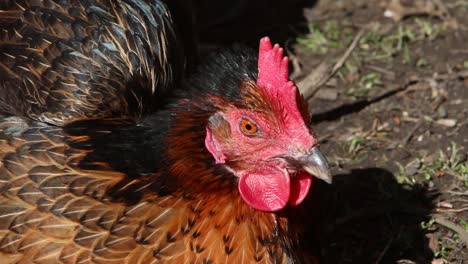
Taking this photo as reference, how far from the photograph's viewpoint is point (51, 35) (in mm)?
4184

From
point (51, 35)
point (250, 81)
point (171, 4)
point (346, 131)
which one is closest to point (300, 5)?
point (346, 131)

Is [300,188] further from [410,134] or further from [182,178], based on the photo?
[410,134]

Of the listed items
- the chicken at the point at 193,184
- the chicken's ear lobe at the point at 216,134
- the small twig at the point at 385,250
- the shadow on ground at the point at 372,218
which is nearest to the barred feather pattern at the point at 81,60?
the chicken at the point at 193,184

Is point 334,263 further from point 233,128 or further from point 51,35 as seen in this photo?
point 51,35

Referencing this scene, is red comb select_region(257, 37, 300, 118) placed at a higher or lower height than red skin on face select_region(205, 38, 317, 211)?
higher

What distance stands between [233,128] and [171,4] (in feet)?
5.68

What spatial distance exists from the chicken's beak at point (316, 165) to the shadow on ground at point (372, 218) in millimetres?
1182

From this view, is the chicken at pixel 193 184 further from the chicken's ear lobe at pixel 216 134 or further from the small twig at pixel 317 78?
the small twig at pixel 317 78

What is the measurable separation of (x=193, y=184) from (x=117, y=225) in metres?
0.37

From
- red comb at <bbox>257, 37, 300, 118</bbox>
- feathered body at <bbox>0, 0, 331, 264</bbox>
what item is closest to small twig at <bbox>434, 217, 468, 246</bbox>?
feathered body at <bbox>0, 0, 331, 264</bbox>

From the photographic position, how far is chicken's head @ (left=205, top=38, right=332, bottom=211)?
332cm

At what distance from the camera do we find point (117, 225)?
3.39 m

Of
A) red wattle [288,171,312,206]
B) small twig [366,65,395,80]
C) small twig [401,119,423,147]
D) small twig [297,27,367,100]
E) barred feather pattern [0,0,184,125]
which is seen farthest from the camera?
small twig [366,65,395,80]

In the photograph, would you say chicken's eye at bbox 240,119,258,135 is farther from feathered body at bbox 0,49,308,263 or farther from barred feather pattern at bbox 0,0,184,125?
barred feather pattern at bbox 0,0,184,125
